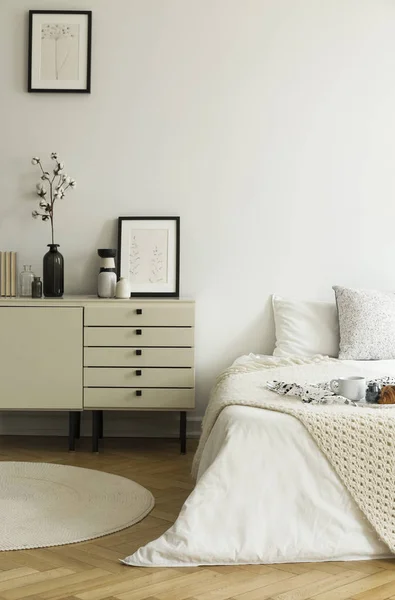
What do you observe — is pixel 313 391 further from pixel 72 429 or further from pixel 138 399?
pixel 72 429

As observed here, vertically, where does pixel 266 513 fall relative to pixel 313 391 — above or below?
below

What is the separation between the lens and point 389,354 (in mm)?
4059

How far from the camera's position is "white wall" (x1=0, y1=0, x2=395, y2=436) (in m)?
4.47

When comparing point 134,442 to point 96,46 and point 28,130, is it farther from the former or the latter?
Answer: point 96,46

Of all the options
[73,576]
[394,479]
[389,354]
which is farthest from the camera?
[389,354]

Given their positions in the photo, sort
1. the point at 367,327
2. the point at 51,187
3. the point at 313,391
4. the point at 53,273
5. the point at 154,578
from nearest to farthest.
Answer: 1. the point at 154,578
2. the point at 313,391
3. the point at 367,327
4. the point at 53,273
5. the point at 51,187

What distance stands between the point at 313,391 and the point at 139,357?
1332 mm

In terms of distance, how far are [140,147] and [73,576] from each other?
269 cm

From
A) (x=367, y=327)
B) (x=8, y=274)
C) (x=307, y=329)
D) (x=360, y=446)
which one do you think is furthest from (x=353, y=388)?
(x=8, y=274)

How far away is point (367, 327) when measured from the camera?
4055 mm

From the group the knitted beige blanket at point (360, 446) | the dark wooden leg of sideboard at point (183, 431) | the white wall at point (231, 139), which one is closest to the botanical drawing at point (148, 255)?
the white wall at point (231, 139)

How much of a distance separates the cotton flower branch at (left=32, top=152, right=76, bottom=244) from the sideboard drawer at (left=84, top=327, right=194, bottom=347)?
717 mm

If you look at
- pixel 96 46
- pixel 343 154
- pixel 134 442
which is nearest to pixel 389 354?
pixel 343 154

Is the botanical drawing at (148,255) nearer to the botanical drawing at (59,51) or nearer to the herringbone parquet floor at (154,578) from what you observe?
the botanical drawing at (59,51)
